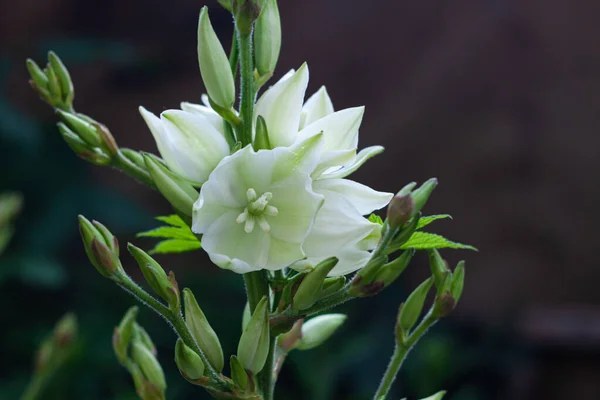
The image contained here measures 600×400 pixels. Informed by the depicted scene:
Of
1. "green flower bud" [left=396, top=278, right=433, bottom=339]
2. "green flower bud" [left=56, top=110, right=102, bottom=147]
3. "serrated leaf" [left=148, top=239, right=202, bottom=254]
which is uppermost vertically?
"green flower bud" [left=56, top=110, right=102, bottom=147]

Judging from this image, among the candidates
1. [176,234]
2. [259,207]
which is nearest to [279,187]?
[259,207]

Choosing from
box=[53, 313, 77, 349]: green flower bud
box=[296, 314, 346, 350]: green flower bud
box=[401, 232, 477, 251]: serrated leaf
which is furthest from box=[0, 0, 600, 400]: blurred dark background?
box=[401, 232, 477, 251]: serrated leaf

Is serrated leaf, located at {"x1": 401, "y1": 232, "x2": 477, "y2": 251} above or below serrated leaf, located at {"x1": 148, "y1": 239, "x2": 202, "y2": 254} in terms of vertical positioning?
above

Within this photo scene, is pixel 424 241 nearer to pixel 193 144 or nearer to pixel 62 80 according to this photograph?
pixel 193 144

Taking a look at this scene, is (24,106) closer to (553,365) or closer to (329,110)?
(553,365)

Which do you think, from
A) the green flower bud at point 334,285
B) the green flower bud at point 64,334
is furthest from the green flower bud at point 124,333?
the green flower bud at point 64,334

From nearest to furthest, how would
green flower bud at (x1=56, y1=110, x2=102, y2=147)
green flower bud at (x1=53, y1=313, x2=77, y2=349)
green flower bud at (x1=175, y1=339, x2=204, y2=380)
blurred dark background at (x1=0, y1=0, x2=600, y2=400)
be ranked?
green flower bud at (x1=175, y1=339, x2=204, y2=380) < green flower bud at (x1=56, y1=110, x2=102, y2=147) < green flower bud at (x1=53, y1=313, x2=77, y2=349) < blurred dark background at (x1=0, y1=0, x2=600, y2=400)

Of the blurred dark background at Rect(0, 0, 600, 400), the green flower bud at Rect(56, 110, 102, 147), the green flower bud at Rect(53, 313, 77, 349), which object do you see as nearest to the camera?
the green flower bud at Rect(56, 110, 102, 147)

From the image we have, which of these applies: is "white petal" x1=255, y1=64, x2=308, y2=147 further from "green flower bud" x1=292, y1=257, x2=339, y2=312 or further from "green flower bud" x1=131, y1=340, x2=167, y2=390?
"green flower bud" x1=131, y1=340, x2=167, y2=390
